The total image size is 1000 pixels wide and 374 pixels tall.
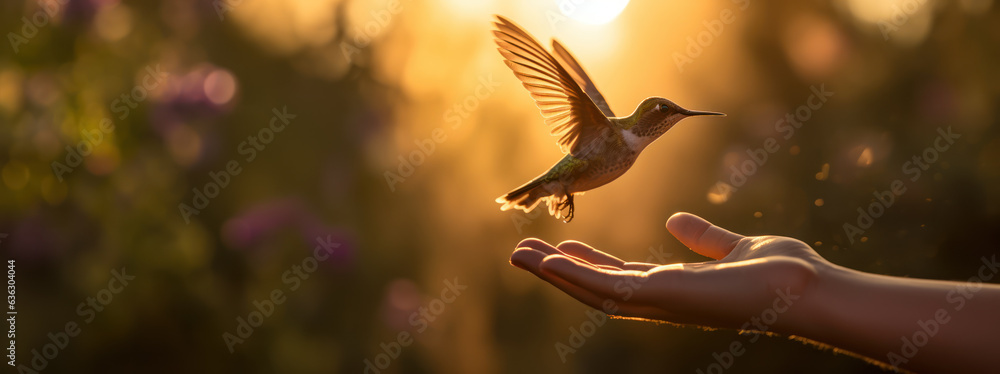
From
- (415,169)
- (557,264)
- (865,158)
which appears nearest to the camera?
(557,264)

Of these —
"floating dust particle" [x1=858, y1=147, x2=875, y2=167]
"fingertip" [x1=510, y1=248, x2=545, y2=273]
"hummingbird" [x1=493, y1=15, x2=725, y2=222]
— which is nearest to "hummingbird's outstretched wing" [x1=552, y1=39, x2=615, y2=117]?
"hummingbird" [x1=493, y1=15, x2=725, y2=222]

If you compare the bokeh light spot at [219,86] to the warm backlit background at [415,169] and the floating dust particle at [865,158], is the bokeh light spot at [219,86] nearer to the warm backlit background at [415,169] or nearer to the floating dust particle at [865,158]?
the warm backlit background at [415,169]

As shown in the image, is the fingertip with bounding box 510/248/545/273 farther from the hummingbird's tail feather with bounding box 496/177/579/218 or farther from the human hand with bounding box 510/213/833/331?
the hummingbird's tail feather with bounding box 496/177/579/218

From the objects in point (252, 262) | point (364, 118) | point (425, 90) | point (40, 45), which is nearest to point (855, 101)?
point (425, 90)

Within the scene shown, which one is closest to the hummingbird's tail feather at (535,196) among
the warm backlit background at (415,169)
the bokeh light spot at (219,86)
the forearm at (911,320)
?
the forearm at (911,320)

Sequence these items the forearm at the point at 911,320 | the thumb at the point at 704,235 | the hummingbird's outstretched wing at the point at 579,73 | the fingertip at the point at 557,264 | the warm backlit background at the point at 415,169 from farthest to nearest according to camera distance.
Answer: the warm backlit background at the point at 415,169, the hummingbird's outstretched wing at the point at 579,73, the thumb at the point at 704,235, the fingertip at the point at 557,264, the forearm at the point at 911,320

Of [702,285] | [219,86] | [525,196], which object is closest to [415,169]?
[219,86]

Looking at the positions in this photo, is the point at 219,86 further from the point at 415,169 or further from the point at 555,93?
the point at 555,93

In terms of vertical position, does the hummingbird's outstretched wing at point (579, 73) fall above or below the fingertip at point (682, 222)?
above
